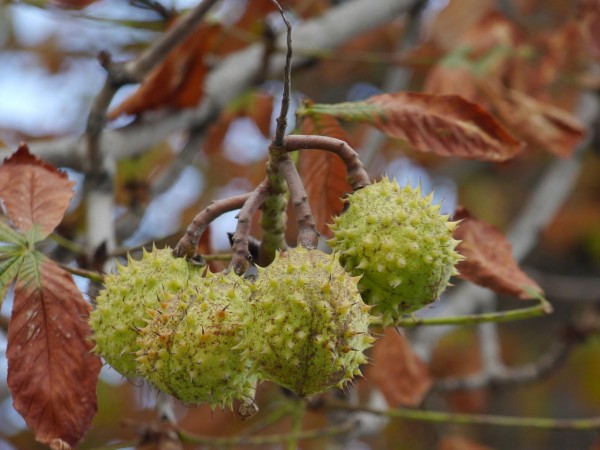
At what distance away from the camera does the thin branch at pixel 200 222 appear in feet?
5.49

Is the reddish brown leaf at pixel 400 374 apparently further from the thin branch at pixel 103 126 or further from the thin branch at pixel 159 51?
the thin branch at pixel 159 51

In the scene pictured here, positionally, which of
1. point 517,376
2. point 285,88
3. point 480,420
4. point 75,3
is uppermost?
point 285,88

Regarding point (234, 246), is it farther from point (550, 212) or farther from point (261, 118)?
point (550, 212)

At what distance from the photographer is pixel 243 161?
5711 mm

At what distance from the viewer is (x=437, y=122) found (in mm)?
1969

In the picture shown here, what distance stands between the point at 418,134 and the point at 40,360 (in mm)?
1029

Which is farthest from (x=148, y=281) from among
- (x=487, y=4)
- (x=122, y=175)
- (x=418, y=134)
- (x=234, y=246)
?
(x=487, y=4)

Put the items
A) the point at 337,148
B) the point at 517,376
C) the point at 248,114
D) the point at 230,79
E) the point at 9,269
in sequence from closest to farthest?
the point at 337,148 < the point at 9,269 < the point at 230,79 < the point at 517,376 < the point at 248,114

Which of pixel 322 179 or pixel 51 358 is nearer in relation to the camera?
pixel 51 358

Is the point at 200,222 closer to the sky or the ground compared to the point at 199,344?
closer to the sky

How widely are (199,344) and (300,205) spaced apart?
0.35 meters

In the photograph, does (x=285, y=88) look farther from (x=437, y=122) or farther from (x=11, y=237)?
(x=11, y=237)

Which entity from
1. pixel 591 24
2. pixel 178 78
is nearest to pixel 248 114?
pixel 178 78

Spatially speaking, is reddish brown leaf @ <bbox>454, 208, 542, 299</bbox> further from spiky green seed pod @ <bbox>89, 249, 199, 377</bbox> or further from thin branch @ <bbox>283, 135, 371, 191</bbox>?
spiky green seed pod @ <bbox>89, 249, 199, 377</bbox>
